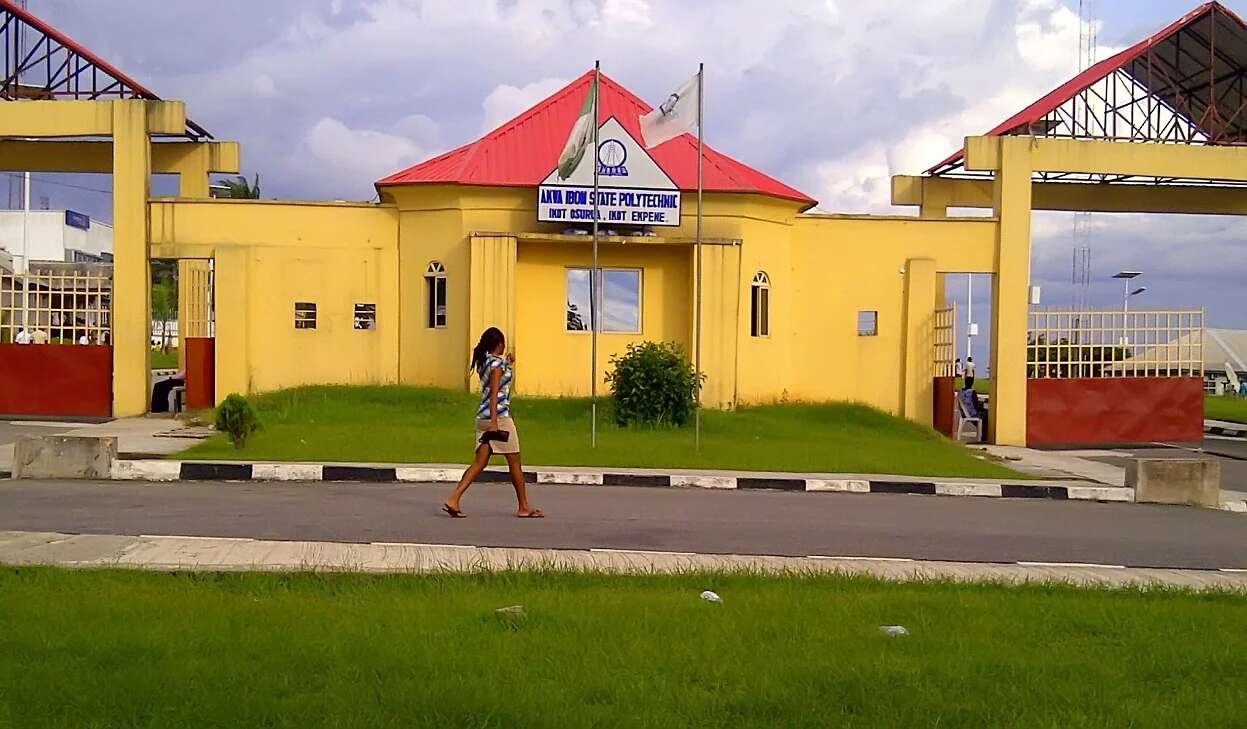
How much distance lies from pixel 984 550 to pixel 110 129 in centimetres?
1725

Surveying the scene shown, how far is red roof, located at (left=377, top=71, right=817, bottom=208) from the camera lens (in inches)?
828

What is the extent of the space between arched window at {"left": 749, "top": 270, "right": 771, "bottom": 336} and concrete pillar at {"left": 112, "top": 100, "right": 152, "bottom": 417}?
10511mm

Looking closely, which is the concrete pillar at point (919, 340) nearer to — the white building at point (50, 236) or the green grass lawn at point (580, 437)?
the green grass lawn at point (580, 437)

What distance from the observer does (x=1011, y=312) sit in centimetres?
2209

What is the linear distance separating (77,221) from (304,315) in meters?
49.5

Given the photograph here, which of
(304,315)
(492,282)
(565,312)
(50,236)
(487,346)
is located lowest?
(487,346)

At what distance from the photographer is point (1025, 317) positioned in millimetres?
22141

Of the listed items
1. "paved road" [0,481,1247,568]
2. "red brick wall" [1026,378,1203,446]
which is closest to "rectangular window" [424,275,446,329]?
"paved road" [0,481,1247,568]

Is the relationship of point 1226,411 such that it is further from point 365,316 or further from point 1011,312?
point 365,316

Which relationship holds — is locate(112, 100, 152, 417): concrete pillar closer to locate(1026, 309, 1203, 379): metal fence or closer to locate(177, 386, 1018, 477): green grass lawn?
locate(177, 386, 1018, 477): green grass lawn

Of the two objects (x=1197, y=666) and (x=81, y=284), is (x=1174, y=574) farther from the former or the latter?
(x=81, y=284)

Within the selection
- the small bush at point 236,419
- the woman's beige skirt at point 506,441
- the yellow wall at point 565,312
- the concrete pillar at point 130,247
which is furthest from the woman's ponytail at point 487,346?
the concrete pillar at point 130,247

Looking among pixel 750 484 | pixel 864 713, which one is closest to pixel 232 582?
pixel 864 713

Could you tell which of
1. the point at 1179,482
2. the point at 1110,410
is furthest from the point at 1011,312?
the point at 1179,482
